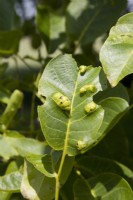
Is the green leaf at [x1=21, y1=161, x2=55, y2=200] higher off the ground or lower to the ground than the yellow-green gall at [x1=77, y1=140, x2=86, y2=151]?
lower

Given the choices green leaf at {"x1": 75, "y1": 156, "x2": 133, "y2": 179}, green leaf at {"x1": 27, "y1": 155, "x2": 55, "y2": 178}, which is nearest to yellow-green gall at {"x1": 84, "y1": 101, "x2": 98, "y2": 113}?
green leaf at {"x1": 27, "y1": 155, "x2": 55, "y2": 178}

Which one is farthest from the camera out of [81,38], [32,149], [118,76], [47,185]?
[81,38]

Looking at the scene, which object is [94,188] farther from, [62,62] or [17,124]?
[17,124]

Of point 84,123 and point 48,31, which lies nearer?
point 84,123

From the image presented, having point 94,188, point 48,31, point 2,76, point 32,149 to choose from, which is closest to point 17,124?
point 2,76

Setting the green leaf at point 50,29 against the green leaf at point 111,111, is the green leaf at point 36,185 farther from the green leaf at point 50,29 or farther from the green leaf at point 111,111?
the green leaf at point 50,29

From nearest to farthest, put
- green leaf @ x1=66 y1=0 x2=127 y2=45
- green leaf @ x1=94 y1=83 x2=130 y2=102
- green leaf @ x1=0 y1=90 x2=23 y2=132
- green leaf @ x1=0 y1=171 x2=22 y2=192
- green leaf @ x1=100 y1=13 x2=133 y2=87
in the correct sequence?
green leaf @ x1=100 y1=13 x2=133 y2=87 < green leaf @ x1=0 y1=171 x2=22 y2=192 < green leaf @ x1=94 y1=83 x2=130 y2=102 < green leaf @ x1=0 y1=90 x2=23 y2=132 < green leaf @ x1=66 y1=0 x2=127 y2=45

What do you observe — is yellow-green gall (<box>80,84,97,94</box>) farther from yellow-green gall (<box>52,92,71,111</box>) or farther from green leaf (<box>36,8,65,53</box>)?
green leaf (<box>36,8,65,53</box>)
